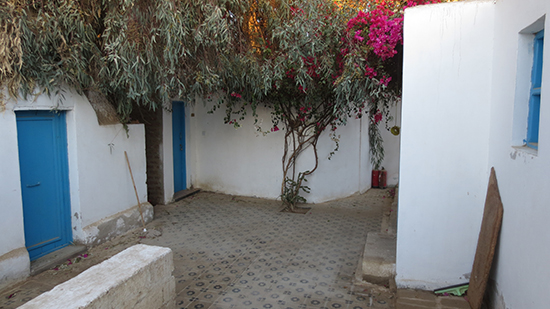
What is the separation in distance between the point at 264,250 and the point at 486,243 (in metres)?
3.09

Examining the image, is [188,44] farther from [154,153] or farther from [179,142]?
[179,142]

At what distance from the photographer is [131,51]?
4.98 metres

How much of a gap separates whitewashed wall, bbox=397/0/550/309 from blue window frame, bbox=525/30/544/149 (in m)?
0.08

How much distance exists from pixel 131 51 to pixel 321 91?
3541 millimetres

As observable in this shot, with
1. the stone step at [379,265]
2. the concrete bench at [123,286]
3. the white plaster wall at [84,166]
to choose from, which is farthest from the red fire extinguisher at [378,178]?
the concrete bench at [123,286]

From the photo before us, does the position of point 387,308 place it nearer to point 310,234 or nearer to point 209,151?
point 310,234

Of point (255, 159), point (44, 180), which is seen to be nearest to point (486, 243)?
point (44, 180)

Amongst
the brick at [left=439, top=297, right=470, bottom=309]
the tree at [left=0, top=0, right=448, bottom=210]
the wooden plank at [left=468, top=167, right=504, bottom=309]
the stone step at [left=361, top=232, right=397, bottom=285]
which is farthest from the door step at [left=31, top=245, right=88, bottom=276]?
the wooden plank at [left=468, top=167, right=504, bottom=309]

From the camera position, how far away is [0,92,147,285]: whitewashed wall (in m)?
4.52

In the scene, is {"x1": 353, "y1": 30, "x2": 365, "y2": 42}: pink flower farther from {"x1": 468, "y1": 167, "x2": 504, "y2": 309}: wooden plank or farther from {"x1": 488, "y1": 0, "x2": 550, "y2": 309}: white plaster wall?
{"x1": 468, "y1": 167, "x2": 504, "y2": 309}: wooden plank

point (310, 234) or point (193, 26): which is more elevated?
point (193, 26)

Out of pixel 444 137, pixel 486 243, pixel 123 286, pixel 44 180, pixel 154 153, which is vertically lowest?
pixel 123 286

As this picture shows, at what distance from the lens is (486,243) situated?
349cm

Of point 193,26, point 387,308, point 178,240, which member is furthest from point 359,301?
point 193,26
